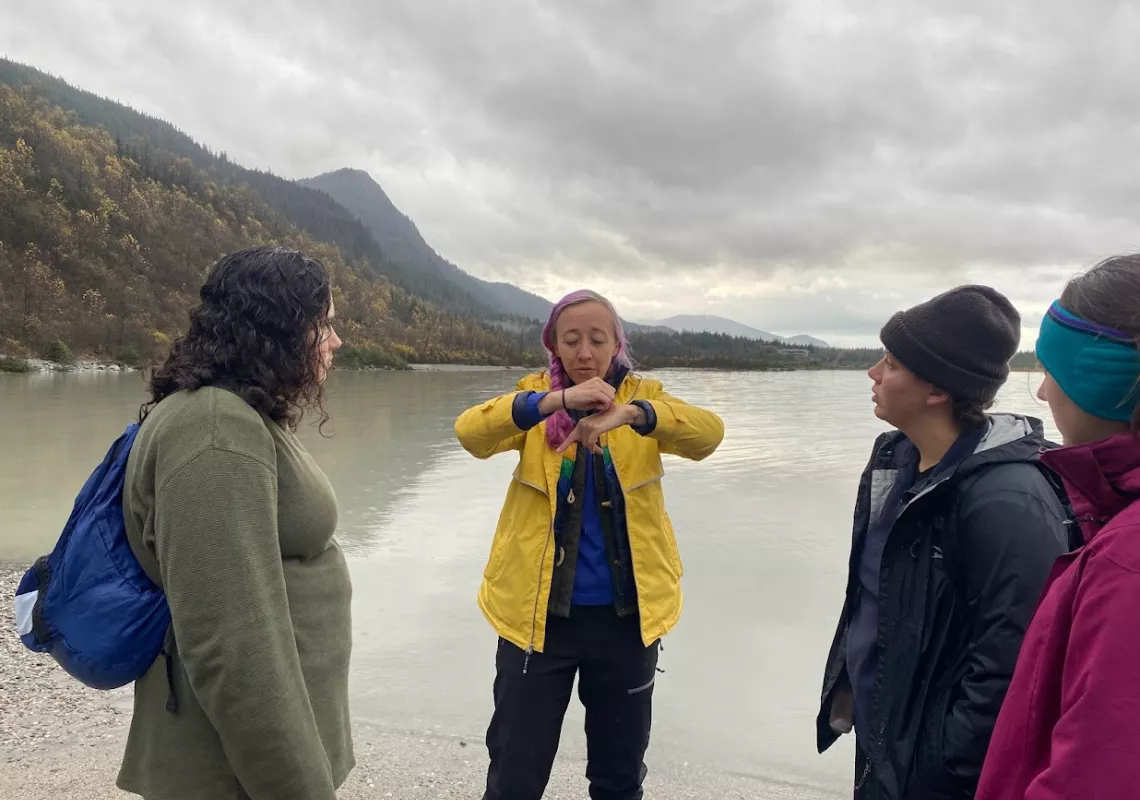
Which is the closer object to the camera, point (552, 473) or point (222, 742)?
point (222, 742)

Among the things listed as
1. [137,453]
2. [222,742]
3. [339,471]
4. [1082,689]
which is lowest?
[339,471]

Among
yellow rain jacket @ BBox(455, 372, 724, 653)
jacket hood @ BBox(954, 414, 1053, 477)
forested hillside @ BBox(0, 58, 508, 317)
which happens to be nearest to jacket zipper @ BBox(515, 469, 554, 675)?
yellow rain jacket @ BBox(455, 372, 724, 653)

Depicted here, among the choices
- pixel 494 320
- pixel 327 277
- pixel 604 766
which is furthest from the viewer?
pixel 494 320

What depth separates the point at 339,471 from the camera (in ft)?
38.7

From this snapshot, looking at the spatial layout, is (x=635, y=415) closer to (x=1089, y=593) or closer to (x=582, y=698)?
(x=582, y=698)

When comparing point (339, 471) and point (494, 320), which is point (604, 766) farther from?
point (494, 320)

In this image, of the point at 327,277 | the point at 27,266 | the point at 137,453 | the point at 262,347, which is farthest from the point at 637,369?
the point at 27,266

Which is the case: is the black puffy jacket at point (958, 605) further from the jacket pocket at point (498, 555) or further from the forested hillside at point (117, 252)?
the forested hillside at point (117, 252)

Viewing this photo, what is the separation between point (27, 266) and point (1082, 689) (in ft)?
268

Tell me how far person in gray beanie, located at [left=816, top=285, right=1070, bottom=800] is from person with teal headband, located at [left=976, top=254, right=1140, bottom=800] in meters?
0.27

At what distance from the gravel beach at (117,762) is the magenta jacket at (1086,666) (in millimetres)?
2239

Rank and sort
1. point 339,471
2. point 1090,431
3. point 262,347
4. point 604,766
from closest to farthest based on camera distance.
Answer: point 1090,431 → point 262,347 → point 604,766 → point 339,471

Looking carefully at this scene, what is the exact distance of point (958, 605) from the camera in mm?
1493

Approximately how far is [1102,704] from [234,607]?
133 cm
